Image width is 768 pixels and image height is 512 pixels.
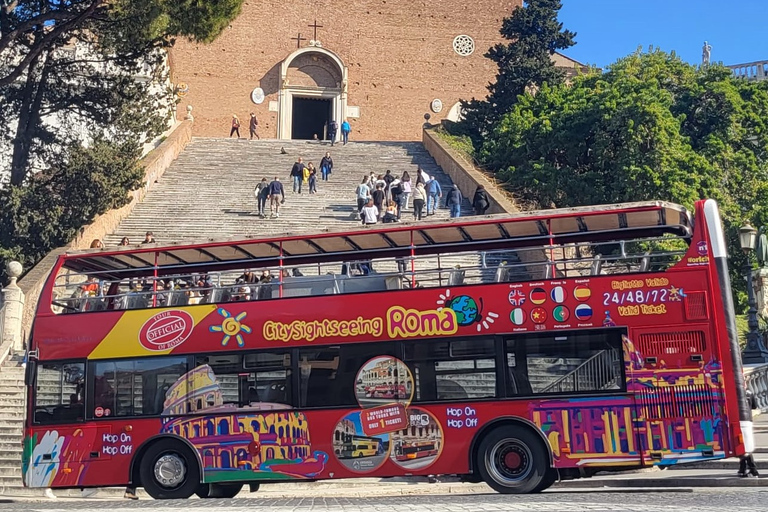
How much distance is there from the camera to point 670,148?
28.8m

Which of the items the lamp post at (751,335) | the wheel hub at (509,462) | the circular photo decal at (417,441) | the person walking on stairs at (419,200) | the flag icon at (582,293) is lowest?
the wheel hub at (509,462)

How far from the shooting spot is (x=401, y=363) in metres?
11.5

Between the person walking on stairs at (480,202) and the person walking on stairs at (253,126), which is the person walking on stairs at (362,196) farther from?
the person walking on stairs at (253,126)

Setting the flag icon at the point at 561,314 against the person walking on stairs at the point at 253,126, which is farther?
the person walking on stairs at the point at 253,126

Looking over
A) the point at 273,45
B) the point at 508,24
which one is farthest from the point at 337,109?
the point at 508,24

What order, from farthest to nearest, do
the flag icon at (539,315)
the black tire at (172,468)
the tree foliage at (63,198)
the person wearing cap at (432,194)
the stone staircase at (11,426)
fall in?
the person wearing cap at (432,194) < the tree foliage at (63,198) < the stone staircase at (11,426) < the black tire at (172,468) < the flag icon at (539,315)

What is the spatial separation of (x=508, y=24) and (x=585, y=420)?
28791 mm

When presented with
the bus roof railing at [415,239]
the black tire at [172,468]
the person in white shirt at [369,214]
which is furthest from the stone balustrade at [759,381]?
the person in white shirt at [369,214]

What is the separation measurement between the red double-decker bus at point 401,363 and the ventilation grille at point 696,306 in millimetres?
15

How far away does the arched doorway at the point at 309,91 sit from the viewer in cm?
4309

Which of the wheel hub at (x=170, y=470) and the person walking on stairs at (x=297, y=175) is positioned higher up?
the person walking on stairs at (x=297, y=175)

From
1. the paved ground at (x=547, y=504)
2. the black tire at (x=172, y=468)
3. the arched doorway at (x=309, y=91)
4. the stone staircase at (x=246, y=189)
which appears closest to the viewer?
the paved ground at (x=547, y=504)

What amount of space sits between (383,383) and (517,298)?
65.9 inches

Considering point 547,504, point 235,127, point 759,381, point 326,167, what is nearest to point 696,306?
point 547,504
